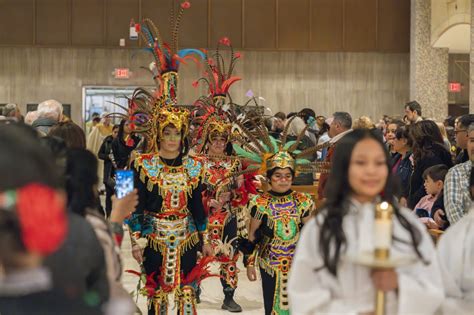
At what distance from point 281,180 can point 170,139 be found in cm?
82

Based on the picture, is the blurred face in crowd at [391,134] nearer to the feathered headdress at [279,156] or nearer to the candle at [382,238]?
the feathered headdress at [279,156]

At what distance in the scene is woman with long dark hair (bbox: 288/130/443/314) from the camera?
3322mm

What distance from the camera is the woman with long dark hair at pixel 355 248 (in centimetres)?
332

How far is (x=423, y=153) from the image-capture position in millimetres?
7875

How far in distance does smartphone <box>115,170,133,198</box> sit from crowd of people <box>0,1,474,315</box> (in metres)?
0.16

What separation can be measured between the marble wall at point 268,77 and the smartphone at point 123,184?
15.2 m

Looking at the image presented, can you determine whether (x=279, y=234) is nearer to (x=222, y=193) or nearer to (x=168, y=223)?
(x=168, y=223)

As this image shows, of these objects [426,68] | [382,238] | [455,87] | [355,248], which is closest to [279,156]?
[355,248]

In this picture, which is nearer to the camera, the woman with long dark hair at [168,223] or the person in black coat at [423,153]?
the woman with long dark hair at [168,223]

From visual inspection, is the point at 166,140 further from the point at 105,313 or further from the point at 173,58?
the point at 105,313

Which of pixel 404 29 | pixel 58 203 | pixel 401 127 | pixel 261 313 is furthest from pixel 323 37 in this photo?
pixel 58 203

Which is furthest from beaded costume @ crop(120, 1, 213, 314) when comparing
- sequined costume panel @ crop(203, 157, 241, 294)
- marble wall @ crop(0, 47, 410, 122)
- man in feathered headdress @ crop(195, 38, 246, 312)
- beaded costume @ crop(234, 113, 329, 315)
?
marble wall @ crop(0, 47, 410, 122)

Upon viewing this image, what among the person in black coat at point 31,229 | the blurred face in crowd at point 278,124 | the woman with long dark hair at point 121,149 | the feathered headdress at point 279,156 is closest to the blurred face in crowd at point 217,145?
the feathered headdress at point 279,156

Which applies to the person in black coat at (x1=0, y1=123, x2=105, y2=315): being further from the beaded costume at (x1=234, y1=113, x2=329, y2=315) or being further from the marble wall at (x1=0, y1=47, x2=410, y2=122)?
the marble wall at (x1=0, y1=47, x2=410, y2=122)
